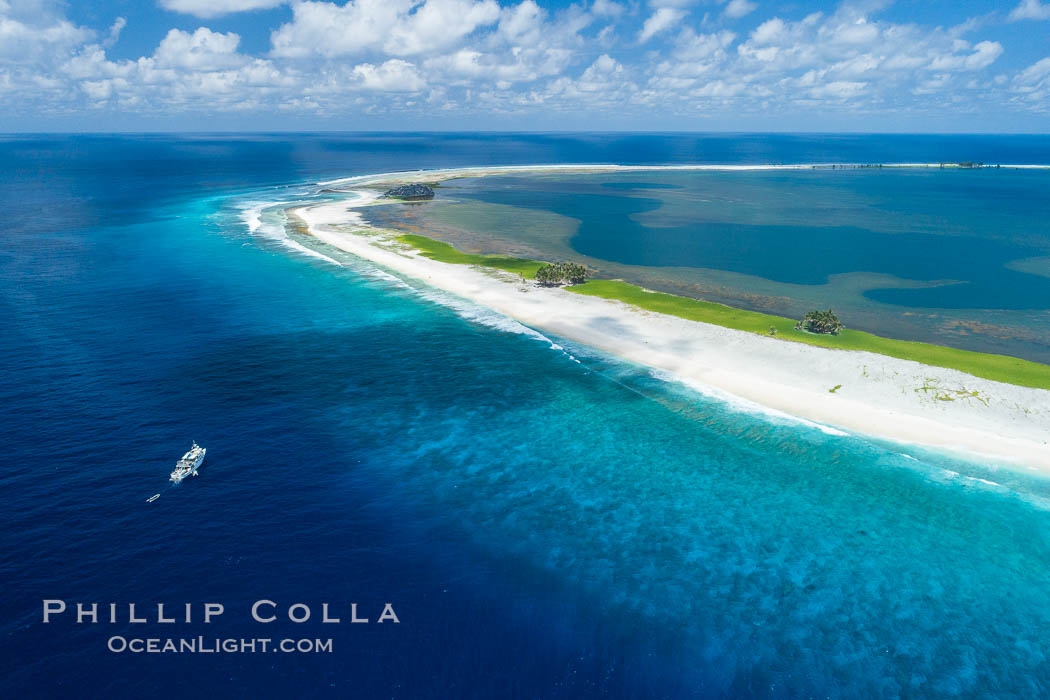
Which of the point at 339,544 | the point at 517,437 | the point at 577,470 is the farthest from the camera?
the point at 517,437

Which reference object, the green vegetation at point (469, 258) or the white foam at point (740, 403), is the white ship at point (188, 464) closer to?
the white foam at point (740, 403)

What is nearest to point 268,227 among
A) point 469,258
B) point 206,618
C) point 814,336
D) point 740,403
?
point 469,258

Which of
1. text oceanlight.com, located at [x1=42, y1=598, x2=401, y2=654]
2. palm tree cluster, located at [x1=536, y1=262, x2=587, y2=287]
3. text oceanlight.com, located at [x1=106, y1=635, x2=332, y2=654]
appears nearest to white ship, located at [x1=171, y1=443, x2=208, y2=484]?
text oceanlight.com, located at [x1=42, y1=598, x2=401, y2=654]

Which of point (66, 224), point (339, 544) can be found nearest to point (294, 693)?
point (339, 544)

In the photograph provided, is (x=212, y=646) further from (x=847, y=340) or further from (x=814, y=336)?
(x=847, y=340)

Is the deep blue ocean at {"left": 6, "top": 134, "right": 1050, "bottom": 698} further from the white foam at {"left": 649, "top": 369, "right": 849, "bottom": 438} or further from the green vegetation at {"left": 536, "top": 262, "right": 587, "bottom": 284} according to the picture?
the green vegetation at {"left": 536, "top": 262, "right": 587, "bottom": 284}

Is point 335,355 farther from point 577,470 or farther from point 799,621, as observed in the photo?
point 799,621
